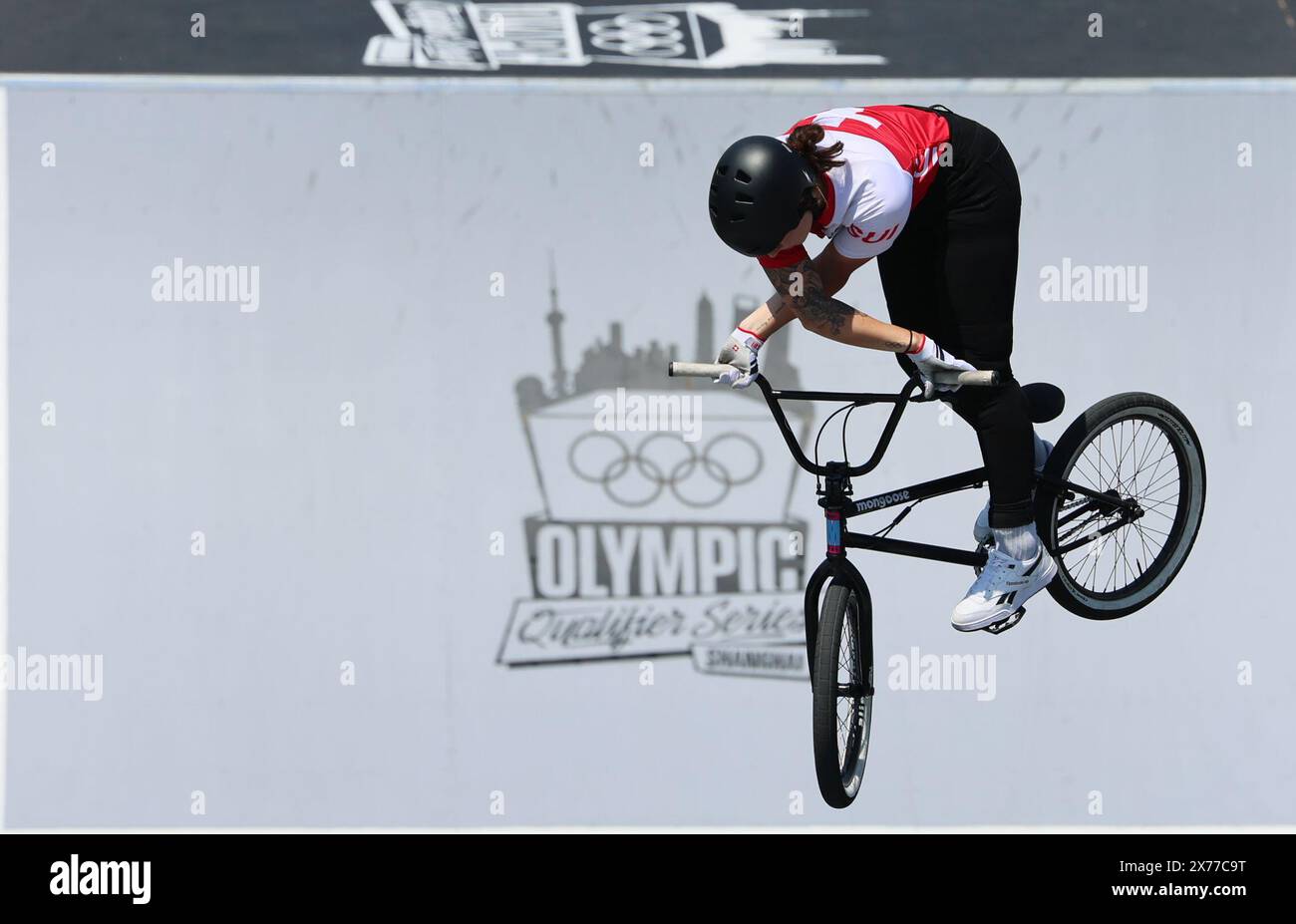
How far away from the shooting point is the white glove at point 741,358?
15.4 ft

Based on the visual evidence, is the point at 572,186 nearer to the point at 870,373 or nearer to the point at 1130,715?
the point at 870,373

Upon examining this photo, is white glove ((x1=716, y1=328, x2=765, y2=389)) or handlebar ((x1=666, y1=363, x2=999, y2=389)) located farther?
white glove ((x1=716, y1=328, x2=765, y2=389))

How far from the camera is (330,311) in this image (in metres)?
8.08

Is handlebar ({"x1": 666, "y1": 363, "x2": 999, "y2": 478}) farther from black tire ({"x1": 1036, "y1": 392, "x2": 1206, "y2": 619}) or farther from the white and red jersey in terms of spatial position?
black tire ({"x1": 1036, "y1": 392, "x2": 1206, "y2": 619})

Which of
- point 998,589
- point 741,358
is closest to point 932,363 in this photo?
point 741,358

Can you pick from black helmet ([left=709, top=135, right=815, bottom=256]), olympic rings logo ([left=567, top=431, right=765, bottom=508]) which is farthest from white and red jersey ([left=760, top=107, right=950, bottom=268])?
olympic rings logo ([left=567, top=431, right=765, bottom=508])

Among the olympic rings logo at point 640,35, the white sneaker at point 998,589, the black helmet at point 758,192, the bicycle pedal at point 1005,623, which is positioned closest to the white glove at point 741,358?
the black helmet at point 758,192

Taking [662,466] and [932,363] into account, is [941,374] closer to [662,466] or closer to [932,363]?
[932,363]

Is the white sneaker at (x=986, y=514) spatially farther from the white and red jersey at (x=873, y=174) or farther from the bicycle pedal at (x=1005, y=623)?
the white and red jersey at (x=873, y=174)

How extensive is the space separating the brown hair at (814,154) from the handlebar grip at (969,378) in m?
0.67

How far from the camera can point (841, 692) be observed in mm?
5188

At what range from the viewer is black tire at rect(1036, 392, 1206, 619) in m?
5.27

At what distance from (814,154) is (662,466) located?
147 inches

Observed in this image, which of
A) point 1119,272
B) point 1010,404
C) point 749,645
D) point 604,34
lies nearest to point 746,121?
point 604,34
